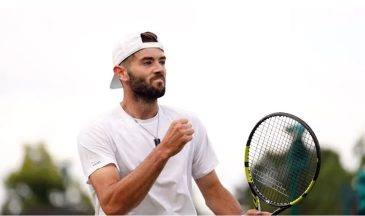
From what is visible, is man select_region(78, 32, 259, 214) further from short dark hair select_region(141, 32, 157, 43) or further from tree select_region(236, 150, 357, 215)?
tree select_region(236, 150, 357, 215)

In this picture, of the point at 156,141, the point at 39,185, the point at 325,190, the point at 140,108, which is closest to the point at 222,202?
the point at 156,141

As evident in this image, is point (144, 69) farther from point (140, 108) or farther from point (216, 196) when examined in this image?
point (216, 196)

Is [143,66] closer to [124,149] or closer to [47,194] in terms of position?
[124,149]

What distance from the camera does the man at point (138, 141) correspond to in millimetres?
5820

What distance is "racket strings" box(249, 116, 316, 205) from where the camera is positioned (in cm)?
624

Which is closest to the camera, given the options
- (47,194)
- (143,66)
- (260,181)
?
(143,66)

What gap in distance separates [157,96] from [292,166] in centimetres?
101

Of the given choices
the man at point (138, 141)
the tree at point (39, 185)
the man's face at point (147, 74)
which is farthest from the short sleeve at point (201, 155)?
the tree at point (39, 185)

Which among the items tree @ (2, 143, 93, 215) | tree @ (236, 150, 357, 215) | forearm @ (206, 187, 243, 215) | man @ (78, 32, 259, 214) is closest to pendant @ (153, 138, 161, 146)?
man @ (78, 32, 259, 214)

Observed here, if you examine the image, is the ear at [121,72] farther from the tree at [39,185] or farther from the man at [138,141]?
the tree at [39,185]

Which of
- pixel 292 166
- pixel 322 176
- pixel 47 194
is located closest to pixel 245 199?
pixel 322 176

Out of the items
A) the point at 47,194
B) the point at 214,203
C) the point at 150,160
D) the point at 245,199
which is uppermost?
the point at 150,160

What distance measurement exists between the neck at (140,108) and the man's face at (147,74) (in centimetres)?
5

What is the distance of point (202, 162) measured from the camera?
20.3 ft
